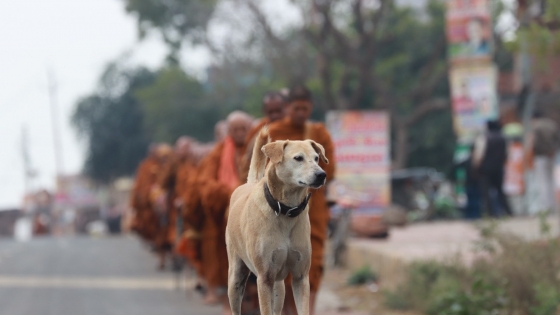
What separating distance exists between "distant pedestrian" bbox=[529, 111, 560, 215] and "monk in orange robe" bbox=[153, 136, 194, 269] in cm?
554

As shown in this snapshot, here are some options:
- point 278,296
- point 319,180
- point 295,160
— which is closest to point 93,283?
point 278,296

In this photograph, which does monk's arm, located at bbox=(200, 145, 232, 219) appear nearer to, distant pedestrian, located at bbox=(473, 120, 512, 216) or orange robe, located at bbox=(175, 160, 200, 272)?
orange robe, located at bbox=(175, 160, 200, 272)

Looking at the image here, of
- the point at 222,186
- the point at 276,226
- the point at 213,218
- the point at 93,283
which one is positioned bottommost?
the point at 93,283

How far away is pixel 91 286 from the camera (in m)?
15.0

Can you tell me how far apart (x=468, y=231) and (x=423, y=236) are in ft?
2.33

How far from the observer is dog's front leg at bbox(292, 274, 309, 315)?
3.64 metres

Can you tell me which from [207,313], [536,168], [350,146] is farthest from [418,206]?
[207,313]

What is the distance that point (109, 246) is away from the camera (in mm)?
25828

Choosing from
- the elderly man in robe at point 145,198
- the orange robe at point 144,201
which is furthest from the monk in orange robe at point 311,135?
the orange robe at point 144,201

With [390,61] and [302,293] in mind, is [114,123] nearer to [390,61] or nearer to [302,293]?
[390,61]

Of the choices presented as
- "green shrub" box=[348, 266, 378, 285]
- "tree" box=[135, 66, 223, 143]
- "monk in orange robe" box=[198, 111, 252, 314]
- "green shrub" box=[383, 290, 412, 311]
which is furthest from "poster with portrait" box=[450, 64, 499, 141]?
"tree" box=[135, 66, 223, 143]

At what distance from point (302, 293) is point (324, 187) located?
2712mm

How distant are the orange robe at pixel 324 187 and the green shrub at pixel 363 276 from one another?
4.81 meters

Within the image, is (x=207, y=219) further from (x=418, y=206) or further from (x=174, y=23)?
(x=174, y=23)
